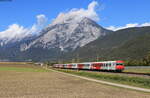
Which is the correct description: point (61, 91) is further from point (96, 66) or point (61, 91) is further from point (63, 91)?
point (96, 66)

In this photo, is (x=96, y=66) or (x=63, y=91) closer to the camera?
(x=63, y=91)

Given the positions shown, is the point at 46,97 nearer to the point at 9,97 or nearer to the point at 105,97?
the point at 9,97

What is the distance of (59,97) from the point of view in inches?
865

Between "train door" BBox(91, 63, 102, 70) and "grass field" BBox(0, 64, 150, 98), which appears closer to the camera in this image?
"grass field" BBox(0, 64, 150, 98)

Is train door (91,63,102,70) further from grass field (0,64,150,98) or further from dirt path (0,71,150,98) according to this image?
dirt path (0,71,150,98)

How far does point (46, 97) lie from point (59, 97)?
105 cm

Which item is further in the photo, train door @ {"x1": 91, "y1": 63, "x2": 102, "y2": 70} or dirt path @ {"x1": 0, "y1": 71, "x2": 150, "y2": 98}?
train door @ {"x1": 91, "y1": 63, "x2": 102, "y2": 70}

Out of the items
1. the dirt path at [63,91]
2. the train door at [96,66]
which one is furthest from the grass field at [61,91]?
the train door at [96,66]

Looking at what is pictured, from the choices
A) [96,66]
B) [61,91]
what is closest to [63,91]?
[61,91]

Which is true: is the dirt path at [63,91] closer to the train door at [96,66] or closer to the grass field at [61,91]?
the grass field at [61,91]

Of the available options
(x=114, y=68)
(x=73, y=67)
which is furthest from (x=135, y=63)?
(x=114, y=68)

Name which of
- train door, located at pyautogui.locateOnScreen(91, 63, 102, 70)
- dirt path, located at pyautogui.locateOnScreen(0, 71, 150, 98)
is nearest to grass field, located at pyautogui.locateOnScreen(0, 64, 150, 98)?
dirt path, located at pyautogui.locateOnScreen(0, 71, 150, 98)

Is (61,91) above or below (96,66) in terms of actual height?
below

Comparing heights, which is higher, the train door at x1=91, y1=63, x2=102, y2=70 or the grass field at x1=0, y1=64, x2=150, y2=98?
the train door at x1=91, y1=63, x2=102, y2=70
